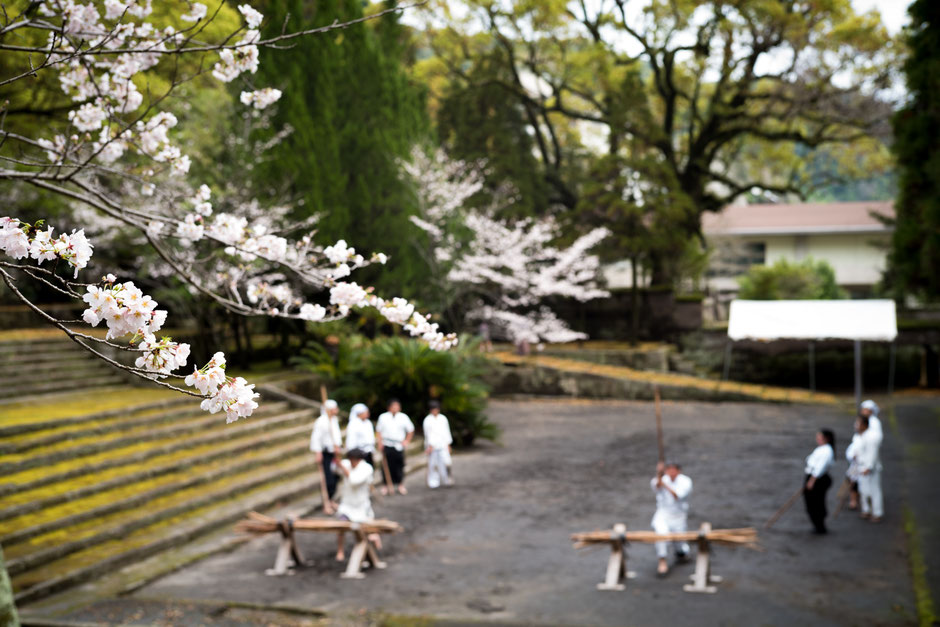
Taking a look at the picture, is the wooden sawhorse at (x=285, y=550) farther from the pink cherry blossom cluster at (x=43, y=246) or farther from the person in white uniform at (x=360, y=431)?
the pink cherry blossom cluster at (x=43, y=246)

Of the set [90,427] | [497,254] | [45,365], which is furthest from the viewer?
[497,254]

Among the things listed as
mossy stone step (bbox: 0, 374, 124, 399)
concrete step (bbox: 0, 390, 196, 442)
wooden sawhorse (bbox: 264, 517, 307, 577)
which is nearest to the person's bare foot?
wooden sawhorse (bbox: 264, 517, 307, 577)

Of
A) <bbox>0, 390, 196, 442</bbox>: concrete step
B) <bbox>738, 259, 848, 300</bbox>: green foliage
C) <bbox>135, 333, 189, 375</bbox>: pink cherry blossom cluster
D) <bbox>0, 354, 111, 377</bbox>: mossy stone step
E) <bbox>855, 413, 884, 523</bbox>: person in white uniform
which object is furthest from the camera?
<bbox>738, 259, 848, 300</bbox>: green foliage

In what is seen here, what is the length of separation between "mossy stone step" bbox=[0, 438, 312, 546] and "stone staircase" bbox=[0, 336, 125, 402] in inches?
184

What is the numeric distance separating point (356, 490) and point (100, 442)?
484 cm

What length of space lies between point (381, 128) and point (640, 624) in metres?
19.6

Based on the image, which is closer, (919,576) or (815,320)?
(919,576)

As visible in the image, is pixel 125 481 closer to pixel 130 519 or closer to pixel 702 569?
pixel 130 519

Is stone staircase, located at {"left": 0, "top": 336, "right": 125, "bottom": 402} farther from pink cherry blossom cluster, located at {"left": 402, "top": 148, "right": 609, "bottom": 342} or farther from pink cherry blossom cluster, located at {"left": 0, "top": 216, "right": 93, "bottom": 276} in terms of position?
pink cherry blossom cluster, located at {"left": 0, "top": 216, "right": 93, "bottom": 276}

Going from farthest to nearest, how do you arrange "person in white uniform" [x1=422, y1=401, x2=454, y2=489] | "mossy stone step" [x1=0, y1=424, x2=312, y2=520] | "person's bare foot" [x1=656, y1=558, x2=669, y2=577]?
"person in white uniform" [x1=422, y1=401, x2=454, y2=489] → "mossy stone step" [x1=0, y1=424, x2=312, y2=520] → "person's bare foot" [x1=656, y1=558, x2=669, y2=577]

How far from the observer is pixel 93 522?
1121 centimetres

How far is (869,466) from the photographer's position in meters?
12.1

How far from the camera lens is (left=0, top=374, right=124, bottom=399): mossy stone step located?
16312 mm

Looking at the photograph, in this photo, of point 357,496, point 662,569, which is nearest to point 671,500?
point 662,569
